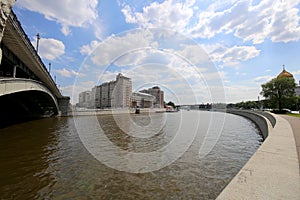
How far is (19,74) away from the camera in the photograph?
76.2ft

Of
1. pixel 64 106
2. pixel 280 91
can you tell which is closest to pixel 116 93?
pixel 64 106

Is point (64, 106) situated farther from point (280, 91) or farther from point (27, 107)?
point (280, 91)

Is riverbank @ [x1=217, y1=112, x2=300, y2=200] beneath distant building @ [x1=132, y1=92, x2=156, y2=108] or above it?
beneath

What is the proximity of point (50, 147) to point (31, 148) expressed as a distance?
89 cm

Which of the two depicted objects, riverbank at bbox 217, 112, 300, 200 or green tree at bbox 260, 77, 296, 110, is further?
green tree at bbox 260, 77, 296, 110

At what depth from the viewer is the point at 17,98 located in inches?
1137

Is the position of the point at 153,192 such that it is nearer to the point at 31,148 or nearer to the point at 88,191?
the point at 88,191

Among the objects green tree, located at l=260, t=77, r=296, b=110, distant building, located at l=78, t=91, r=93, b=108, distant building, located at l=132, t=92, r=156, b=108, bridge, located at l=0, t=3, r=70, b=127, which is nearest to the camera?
bridge, located at l=0, t=3, r=70, b=127

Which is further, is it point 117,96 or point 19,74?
point 117,96

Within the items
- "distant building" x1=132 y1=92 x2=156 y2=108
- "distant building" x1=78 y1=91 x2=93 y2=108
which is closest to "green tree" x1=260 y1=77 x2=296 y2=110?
"distant building" x1=132 y1=92 x2=156 y2=108

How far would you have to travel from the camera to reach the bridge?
1200 centimetres

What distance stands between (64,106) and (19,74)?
800 inches

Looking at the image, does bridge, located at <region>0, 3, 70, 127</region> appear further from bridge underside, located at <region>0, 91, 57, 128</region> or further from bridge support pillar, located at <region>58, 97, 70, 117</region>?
bridge support pillar, located at <region>58, 97, 70, 117</region>

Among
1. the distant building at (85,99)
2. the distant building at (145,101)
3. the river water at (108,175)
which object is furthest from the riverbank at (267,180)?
the distant building at (85,99)
